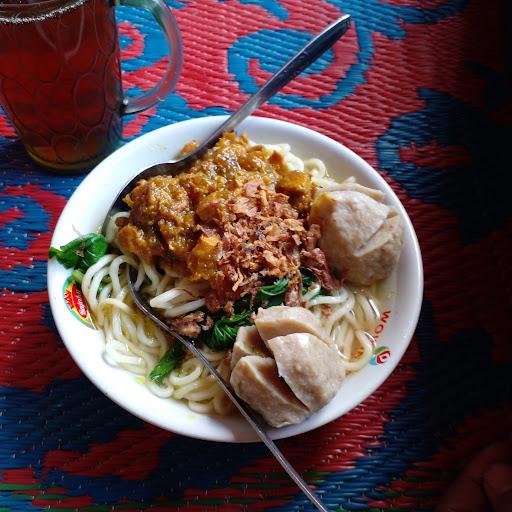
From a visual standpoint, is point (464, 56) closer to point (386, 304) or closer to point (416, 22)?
point (416, 22)

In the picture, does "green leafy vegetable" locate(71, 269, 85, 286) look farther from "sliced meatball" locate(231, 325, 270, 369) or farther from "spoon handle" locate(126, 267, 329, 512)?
"sliced meatball" locate(231, 325, 270, 369)

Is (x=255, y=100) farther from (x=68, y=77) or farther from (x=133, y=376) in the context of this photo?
(x=133, y=376)

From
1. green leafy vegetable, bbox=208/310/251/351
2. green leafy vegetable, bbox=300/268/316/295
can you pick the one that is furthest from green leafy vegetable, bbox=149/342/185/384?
green leafy vegetable, bbox=300/268/316/295

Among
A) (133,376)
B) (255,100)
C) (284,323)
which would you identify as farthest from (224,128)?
(133,376)

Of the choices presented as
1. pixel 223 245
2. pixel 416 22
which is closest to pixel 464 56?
pixel 416 22

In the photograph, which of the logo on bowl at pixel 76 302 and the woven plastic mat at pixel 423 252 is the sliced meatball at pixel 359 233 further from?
the logo on bowl at pixel 76 302
